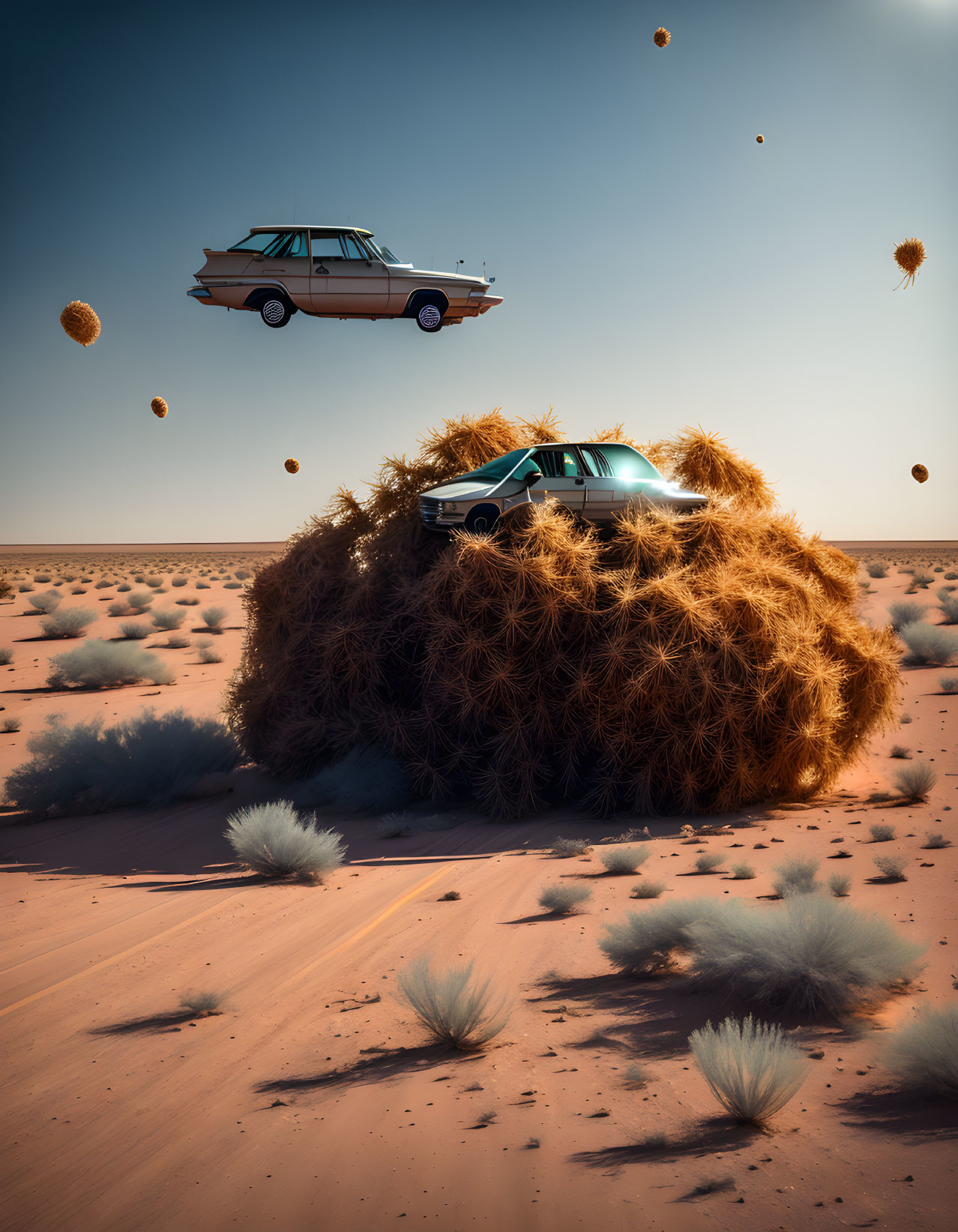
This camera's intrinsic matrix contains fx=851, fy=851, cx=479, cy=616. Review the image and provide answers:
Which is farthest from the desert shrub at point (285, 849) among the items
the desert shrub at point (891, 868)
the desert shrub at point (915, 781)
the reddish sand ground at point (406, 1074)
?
the desert shrub at point (915, 781)

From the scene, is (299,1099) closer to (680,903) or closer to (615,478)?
(680,903)

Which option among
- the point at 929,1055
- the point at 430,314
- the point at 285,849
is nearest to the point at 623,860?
the point at 285,849

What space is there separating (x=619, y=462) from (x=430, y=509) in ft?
8.27

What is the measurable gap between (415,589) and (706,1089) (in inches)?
286

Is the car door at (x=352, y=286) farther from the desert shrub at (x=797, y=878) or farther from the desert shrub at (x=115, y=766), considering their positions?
the desert shrub at (x=115, y=766)

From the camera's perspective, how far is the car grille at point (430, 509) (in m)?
10.2

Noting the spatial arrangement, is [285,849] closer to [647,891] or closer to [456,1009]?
[647,891]

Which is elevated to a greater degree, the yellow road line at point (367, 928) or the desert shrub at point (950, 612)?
the desert shrub at point (950, 612)

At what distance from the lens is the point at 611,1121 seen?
3.95 meters

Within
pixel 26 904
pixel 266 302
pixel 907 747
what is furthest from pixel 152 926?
pixel 907 747

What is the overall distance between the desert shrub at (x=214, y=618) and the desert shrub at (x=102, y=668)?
21.7ft

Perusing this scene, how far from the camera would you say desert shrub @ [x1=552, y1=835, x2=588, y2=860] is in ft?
27.9

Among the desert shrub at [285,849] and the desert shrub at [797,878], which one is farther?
the desert shrub at [285,849]

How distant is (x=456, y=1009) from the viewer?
466 cm
